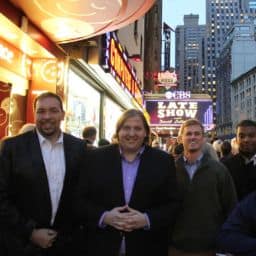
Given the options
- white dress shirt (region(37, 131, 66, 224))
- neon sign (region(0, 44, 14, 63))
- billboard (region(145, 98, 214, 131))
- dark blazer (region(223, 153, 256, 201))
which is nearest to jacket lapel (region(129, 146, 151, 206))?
white dress shirt (region(37, 131, 66, 224))

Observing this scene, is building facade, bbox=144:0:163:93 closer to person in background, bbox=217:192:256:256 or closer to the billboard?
the billboard

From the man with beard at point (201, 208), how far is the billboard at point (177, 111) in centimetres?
1804

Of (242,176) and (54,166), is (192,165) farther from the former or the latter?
(54,166)

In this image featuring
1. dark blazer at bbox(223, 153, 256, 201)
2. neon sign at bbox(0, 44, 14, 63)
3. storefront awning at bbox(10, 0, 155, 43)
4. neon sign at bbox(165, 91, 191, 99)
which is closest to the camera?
dark blazer at bbox(223, 153, 256, 201)

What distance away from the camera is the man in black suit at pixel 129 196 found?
308cm

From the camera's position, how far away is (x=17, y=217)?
9.92 feet

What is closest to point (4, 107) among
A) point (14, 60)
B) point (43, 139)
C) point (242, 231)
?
point (14, 60)

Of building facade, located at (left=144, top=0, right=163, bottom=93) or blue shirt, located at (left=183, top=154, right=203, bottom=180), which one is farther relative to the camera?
building facade, located at (left=144, top=0, right=163, bottom=93)

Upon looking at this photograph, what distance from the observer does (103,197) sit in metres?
3.18

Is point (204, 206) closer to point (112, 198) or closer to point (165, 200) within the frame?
point (165, 200)

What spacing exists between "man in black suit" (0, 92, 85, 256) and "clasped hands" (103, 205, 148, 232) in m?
0.43

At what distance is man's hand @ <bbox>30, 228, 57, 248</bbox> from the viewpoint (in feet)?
10.1

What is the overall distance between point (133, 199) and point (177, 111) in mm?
19172

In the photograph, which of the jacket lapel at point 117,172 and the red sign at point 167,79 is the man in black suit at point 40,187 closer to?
the jacket lapel at point 117,172
